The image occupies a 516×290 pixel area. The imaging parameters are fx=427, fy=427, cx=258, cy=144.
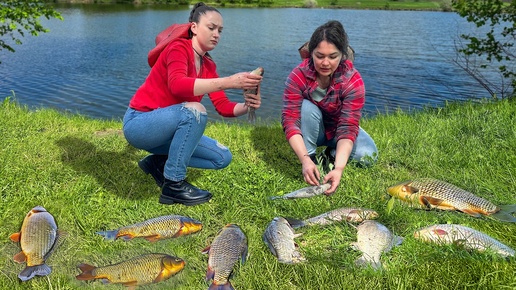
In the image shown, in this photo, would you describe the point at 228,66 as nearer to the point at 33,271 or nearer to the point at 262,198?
the point at 262,198

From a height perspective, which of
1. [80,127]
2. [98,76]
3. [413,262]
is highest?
[413,262]

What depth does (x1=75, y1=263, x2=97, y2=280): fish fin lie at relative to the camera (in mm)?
2664

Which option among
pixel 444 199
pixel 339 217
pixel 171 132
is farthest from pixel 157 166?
pixel 444 199

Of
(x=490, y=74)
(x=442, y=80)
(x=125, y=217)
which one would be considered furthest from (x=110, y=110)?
(x=490, y=74)

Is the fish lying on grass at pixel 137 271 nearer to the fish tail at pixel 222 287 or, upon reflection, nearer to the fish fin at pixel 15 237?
the fish tail at pixel 222 287

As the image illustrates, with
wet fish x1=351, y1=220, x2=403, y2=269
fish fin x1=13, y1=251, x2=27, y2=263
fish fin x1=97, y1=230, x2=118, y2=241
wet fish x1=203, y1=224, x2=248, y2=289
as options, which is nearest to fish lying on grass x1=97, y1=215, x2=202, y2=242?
fish fin x1=97, y1=230, x2=118, y2=241

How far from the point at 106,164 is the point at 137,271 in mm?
2209

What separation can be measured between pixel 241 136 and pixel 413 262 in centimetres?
341

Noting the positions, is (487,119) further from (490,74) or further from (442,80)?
(490,74)

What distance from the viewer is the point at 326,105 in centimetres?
418

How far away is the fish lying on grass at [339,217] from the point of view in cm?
325

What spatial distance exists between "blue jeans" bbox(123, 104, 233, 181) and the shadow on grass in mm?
Result: 498

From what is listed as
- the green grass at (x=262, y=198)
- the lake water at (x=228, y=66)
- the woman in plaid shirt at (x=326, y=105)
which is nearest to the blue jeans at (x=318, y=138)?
the woman in plaid shirt at (x=326, y=105)

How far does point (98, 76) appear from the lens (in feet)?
49.4
